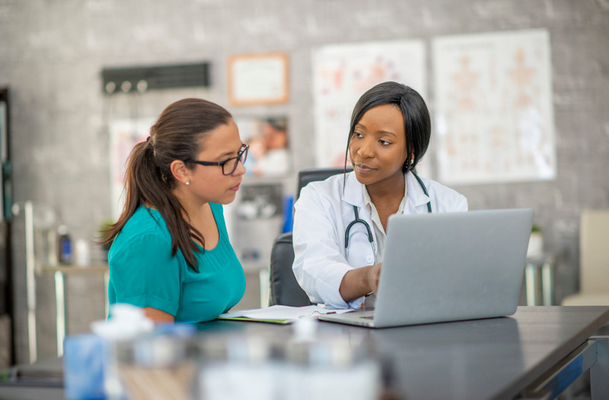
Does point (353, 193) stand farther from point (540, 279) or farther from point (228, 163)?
point (540, 279)

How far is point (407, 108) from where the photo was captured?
1.71 m

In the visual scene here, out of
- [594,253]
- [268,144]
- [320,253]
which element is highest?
[268,144]

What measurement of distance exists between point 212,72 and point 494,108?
171cm

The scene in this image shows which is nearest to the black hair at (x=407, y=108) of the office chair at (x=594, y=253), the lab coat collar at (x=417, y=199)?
the lab coat collar at (x=417, y=199)

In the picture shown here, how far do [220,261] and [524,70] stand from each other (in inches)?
112

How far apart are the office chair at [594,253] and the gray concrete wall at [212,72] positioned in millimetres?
194

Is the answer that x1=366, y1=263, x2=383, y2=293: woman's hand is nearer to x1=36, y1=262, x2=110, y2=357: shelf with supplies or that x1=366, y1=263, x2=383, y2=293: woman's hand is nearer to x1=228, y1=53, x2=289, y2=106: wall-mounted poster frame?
x1=36, y1=262, x2=110, y2=357: shelf with supplies

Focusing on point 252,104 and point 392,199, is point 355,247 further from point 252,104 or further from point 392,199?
point 252,104

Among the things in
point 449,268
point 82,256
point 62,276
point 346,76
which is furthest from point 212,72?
point 449,268

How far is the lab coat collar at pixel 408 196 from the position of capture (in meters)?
1.77

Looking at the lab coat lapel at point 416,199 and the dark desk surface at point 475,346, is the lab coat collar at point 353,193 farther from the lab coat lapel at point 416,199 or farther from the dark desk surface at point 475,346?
the dark desk surface at point 475,346

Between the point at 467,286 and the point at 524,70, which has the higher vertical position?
the point at 524,70

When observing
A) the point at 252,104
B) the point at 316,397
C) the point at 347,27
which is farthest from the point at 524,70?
the point at 316,397

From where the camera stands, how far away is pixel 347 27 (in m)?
4.02
